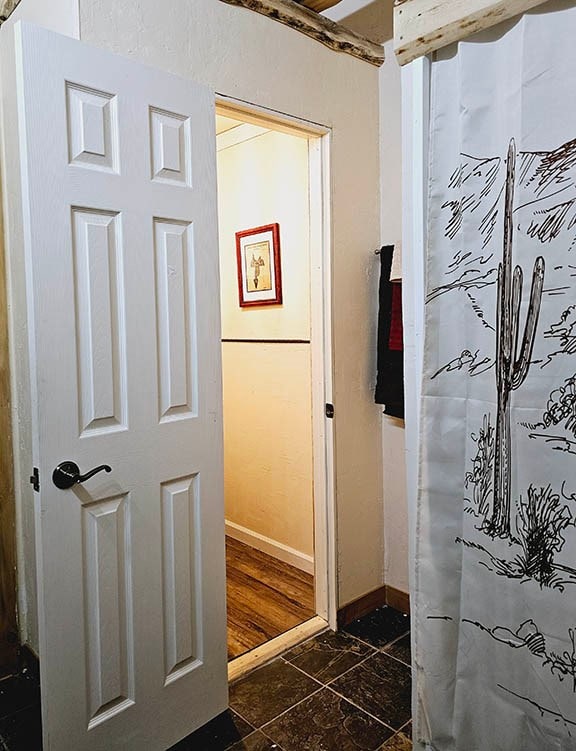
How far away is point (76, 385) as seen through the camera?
1.47 meters

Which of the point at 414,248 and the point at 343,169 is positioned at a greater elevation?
the point at 343,169

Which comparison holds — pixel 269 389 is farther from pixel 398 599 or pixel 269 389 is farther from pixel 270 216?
pixel 398 599

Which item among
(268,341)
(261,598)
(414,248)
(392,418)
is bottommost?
(261,598)

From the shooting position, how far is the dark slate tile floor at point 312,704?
177cm

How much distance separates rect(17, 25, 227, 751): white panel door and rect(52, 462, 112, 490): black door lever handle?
0.08ft

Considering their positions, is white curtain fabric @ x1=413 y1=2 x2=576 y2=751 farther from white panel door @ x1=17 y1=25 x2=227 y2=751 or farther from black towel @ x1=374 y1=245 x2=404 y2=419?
black towel @ x1=374 y1=245 x2=404 y2=419

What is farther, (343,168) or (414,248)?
(343,168)

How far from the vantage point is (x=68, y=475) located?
145 centimetres

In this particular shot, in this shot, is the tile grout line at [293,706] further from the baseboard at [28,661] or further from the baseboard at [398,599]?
the baseboard at [28,661]

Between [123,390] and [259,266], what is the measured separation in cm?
169

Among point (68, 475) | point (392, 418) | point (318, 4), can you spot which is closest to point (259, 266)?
point (392, 418)

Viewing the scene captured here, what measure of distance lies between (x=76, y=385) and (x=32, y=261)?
33 centimetres

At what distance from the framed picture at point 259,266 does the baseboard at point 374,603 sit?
1529mm

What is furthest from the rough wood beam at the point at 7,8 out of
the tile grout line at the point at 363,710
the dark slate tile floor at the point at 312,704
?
the tile grout line at the point at 363,710
